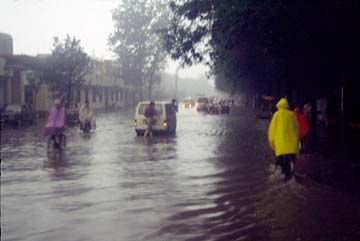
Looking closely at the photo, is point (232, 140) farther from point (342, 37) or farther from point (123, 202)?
point (123, 202)

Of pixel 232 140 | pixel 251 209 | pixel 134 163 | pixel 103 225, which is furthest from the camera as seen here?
pixel 232 140

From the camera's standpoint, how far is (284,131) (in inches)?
444

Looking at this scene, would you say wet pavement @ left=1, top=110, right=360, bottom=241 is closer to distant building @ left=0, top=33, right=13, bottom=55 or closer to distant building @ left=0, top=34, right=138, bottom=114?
distant building @ left=0, top=34, right=138, bottom=114

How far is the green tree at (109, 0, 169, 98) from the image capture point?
85.2 m

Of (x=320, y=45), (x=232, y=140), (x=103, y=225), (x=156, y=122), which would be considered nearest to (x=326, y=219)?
(x=103, y=225)

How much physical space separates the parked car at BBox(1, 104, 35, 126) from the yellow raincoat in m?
25.5

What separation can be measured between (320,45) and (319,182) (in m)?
10.3

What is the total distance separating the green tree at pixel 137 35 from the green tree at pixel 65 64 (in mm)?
34792

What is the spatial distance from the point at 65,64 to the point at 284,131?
4005 centimetres

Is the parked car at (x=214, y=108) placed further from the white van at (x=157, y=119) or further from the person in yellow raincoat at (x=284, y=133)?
the person in yellow raincoat at (x=284, y=133)

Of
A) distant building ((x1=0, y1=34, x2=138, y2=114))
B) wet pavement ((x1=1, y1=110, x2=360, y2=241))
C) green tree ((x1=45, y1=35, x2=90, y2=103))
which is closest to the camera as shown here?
wet pavement ((x1=1, y1=110, x2=360, y2=241))

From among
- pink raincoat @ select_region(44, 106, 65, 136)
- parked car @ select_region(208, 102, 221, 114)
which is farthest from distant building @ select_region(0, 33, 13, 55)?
pink raincoat @ select_region(44, 106, 65, 136)

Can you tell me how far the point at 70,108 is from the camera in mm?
39969

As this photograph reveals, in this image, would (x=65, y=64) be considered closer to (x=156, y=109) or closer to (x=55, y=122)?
(x=156, y=109)
